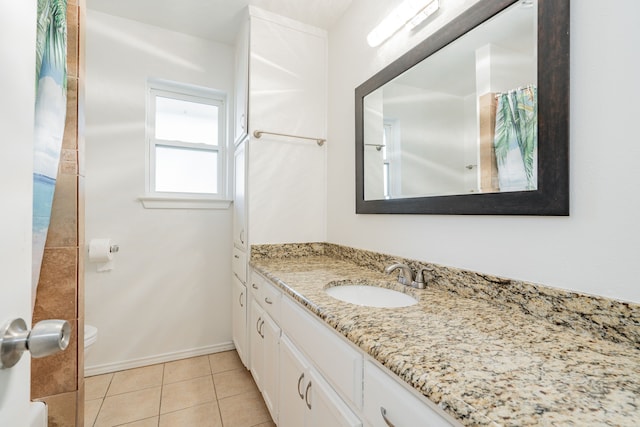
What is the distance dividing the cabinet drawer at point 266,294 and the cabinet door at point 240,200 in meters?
0.29

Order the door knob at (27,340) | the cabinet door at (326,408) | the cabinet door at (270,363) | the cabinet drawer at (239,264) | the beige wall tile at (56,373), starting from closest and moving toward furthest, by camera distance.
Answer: the door knob at (27,340), the cabinet door at (326,408), the beige wall tile at (56,373), the cabinet door at (270,363), the cabinet drawer at (239,264)

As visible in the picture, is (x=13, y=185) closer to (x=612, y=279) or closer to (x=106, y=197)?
(x=612, y=279)

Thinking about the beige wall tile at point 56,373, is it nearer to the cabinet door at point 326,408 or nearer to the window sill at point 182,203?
the cabinet door at point 326,408

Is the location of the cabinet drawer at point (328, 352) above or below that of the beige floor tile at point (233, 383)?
above

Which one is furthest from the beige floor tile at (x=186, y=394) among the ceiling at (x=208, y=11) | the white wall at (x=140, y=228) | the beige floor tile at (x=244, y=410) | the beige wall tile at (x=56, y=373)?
the ceiling at (x=208, y=11)

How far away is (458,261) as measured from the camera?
1070mm

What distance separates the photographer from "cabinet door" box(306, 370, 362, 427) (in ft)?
2.53

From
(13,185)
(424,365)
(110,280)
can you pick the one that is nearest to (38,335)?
(13,185)

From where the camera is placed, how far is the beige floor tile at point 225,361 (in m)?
2.07

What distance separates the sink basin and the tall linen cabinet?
2.30ft

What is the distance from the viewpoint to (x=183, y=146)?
2.33 metres

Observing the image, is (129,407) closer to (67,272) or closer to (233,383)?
(233,383)

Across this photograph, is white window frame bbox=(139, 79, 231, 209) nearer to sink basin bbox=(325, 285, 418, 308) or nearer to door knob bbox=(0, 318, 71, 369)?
sink basin bbox=(325, 285, 418, 308)

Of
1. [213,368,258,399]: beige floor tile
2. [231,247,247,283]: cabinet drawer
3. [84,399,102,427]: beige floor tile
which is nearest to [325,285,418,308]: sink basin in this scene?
[231,247,247,283]: cabinet drawer
